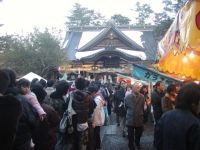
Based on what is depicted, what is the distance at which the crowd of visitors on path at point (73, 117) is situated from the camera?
13.8 feet

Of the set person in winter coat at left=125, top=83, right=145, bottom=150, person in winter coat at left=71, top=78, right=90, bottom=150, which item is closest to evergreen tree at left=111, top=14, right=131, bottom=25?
→ person in winter coat at left=125, top=83, right=145, bottom=150

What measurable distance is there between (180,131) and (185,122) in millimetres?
110

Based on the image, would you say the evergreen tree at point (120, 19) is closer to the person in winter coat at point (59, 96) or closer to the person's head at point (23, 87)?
the person in winter coat at point (59, 96)

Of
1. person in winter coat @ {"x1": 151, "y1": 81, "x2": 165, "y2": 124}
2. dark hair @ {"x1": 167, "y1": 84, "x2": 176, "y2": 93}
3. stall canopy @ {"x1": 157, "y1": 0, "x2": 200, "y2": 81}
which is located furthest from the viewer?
person in winter coat @ {"x1": 151, "y1": 81, "x2": 165, "y2": 124}

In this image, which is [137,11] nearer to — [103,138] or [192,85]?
[103,138]

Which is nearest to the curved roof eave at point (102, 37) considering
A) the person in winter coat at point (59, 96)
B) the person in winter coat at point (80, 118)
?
the person in winter coat at point (80, 118)

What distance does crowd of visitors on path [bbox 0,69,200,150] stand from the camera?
421 centimetres

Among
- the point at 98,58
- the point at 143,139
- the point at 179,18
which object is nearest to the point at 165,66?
the point at 179,18

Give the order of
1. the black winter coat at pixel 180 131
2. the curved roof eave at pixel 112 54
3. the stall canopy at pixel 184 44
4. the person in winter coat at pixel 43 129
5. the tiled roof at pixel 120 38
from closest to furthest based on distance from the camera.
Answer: the black winter coat at pixel 180 131 → the stall canopy at pixel 184 44 → the person in winter coat at pixel 43 129 → the curved roof eave at pixel 112 54 → the tiled roof at pixel 120 38

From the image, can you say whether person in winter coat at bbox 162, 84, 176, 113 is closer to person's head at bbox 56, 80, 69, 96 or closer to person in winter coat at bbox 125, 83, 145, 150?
person in winter coat at bbox 125, 83, 145, 150

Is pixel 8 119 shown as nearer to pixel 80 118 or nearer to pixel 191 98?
pixel 191 98

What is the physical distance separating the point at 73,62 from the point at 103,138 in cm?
2240

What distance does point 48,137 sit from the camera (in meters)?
6.50

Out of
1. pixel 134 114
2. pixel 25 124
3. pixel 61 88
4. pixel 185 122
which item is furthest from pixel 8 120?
pixel 134 114
